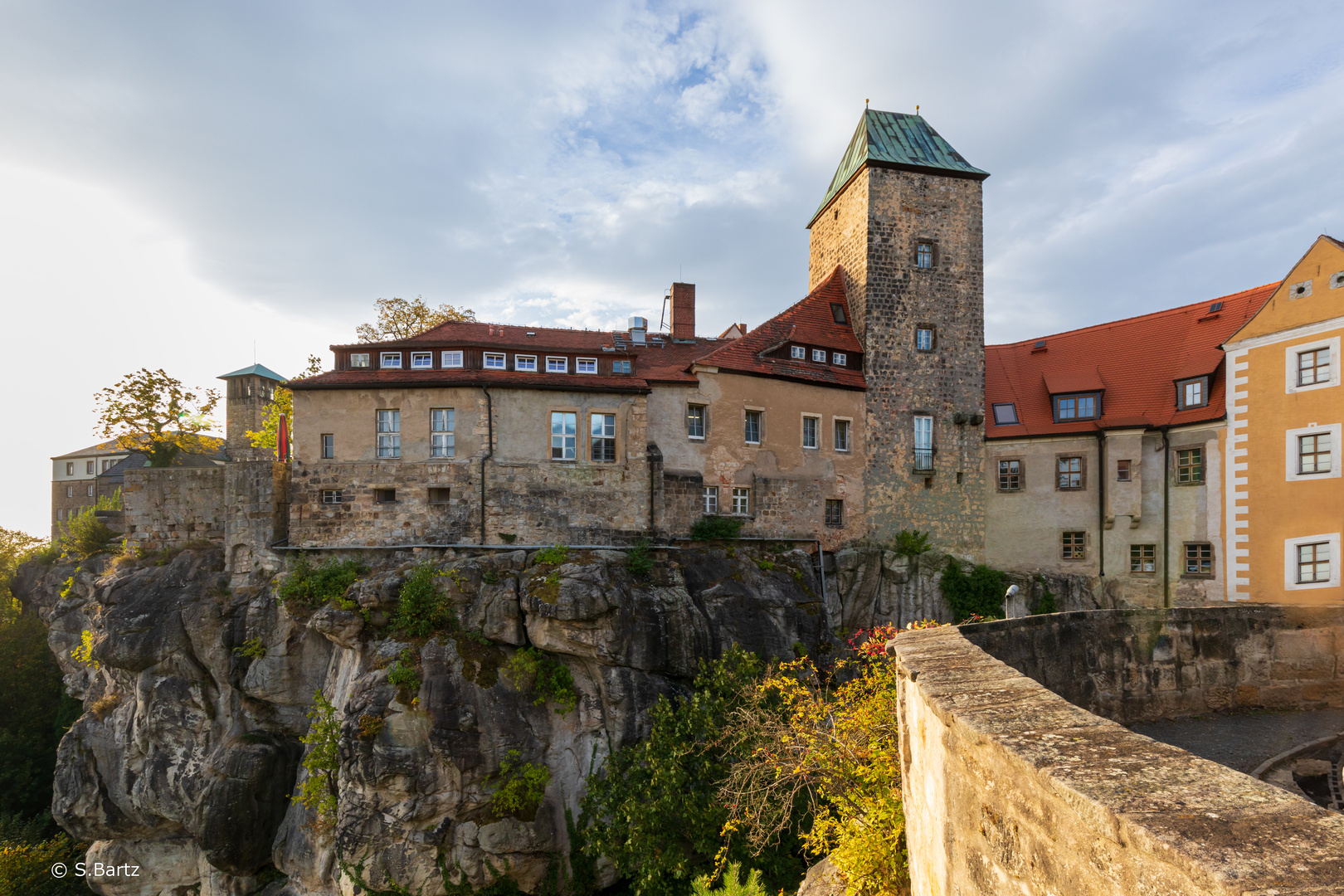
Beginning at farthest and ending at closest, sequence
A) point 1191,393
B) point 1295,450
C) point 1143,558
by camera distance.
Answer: point 1143,558 < point 1191,393 < point 1295,450

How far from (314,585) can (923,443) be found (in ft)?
73.9

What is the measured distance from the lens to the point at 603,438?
23031 mm

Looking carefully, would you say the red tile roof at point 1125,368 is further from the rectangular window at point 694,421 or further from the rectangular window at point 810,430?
the rectangular window at point 694,421

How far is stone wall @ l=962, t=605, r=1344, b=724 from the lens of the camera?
26.6 feet

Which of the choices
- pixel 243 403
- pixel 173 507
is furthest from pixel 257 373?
pixel 173 507

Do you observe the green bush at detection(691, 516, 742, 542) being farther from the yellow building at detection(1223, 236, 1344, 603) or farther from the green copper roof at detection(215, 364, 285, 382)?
the green copper roof at detection(215, 364, 285, 382)

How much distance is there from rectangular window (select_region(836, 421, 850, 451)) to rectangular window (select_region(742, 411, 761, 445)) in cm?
361

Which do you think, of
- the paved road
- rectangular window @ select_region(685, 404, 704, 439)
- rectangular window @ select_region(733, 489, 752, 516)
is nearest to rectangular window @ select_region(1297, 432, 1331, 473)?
the paved road

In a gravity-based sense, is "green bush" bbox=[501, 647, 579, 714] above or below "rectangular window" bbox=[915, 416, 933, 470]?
below

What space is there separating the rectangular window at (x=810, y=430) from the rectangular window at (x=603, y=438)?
7765mm

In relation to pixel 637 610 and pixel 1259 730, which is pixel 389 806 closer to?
pixel 637 610

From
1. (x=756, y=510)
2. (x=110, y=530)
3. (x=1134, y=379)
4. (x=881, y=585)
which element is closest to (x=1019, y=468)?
(x=1134, y=379)

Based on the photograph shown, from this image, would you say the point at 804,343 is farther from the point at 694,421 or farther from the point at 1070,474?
the point at 1070,474

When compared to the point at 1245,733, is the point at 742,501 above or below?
above
